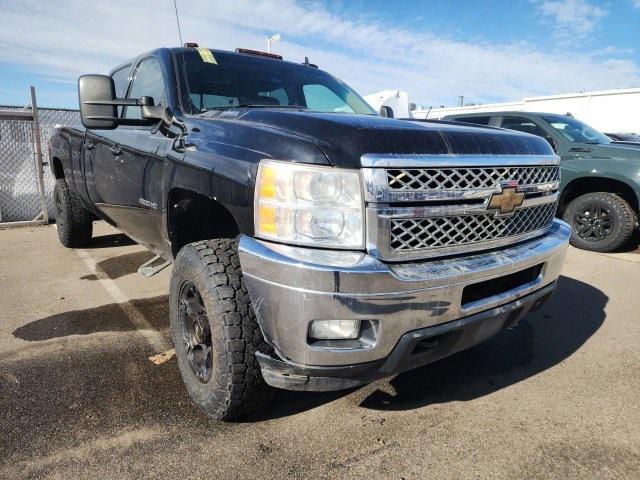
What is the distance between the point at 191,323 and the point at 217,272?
494 millimetres

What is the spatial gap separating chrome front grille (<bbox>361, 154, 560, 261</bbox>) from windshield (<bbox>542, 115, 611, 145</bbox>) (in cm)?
471

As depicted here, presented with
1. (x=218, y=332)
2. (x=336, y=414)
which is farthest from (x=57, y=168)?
(x=336, y=414)

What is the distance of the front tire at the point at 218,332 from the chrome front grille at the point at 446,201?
0.64 meters

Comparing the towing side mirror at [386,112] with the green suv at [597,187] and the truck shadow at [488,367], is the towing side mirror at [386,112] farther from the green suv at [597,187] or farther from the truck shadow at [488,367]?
the green suv at [597,187]

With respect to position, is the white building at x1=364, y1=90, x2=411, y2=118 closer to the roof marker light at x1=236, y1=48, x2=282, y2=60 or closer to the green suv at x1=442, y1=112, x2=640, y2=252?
the green suv at x1=442, y1=112, x2=640, y2=252

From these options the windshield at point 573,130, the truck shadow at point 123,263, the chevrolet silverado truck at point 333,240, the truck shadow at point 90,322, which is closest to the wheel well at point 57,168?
the truck shadow at point 123,263

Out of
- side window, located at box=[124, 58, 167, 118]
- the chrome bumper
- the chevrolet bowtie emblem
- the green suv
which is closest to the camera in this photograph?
the chrome bumper

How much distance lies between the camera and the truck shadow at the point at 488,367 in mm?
2480

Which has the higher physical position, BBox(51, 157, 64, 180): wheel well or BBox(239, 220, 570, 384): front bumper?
BBox(51, 157, 64, 180): wheel well

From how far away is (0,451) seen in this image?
6.65ft

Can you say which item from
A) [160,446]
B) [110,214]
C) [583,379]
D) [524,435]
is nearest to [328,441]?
[160,446]

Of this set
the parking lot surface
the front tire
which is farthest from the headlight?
the parking lot surface

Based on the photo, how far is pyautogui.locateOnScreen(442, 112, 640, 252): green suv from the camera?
559cm

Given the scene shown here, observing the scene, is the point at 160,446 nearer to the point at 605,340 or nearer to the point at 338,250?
the point at 338,250
